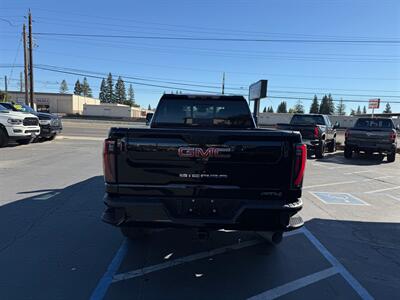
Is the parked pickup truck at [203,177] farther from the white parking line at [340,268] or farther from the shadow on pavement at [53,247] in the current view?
the white parking line at [340,268]

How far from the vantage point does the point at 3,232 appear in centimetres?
499

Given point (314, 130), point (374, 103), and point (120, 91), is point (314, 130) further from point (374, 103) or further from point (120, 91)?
point (120, 91)

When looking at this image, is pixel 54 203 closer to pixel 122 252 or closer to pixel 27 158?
pixel 122 252

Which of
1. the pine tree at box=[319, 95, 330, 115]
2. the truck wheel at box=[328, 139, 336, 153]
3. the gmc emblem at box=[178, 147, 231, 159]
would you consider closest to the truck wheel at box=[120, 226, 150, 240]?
the gmc emblem at box=[178, 147, 231, 159]

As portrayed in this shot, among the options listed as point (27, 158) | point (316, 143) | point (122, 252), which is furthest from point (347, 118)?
point (122, 252)

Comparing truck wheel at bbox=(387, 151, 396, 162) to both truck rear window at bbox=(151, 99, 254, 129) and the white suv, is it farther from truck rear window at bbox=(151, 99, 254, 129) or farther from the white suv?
the white suv

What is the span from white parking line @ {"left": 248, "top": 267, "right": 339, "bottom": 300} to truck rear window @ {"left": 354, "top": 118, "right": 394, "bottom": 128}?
14743 mm

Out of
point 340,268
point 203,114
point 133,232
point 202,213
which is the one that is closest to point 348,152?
point 203,114

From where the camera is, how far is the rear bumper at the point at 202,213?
351cm

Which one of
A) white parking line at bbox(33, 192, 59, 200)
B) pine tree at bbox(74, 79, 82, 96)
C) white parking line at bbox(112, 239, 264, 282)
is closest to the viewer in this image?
white parking line at bbox(112, 239, 264, 282)

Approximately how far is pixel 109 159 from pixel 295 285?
7.70 ft

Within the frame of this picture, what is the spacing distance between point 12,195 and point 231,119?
182 inches

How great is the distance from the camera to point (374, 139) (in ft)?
52.1

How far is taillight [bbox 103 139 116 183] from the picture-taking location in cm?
353
